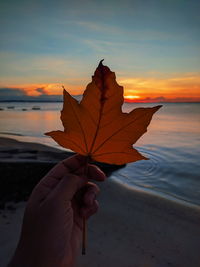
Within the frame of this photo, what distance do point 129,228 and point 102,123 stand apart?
3.29m

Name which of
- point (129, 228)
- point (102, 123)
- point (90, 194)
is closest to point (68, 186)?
point (90, 194)

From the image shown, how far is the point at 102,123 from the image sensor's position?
37.9 inches

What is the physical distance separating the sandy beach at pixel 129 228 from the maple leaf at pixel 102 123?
2354 millimetres

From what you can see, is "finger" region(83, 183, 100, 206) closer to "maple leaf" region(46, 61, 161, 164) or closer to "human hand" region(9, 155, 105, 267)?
"human hand" region(9, 155, 105, 267)

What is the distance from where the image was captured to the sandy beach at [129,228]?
300 centimetres

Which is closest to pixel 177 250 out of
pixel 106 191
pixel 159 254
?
pixel 159 254

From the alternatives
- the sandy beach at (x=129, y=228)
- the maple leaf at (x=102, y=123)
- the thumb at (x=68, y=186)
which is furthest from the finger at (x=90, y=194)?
the sandy beach at (x=129, y=228)

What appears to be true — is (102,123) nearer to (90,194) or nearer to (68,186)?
(68,186)

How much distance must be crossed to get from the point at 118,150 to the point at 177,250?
9.73 ft

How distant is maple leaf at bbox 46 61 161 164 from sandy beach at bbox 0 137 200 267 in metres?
2.35

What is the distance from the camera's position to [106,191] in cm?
537

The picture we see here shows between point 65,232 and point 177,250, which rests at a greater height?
point 65,232

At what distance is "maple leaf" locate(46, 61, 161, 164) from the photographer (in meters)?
0.88

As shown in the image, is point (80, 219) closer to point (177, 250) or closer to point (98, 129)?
point (98, 129)
